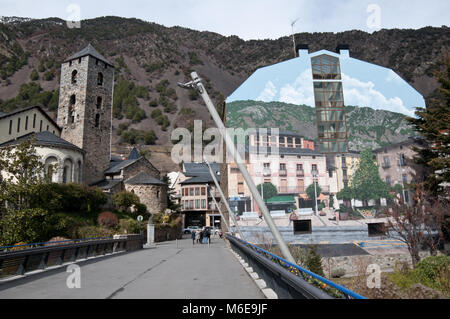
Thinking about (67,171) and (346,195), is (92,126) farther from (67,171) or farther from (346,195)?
(346,195)

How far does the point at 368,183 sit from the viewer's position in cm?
3338

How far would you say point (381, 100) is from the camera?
37.5m

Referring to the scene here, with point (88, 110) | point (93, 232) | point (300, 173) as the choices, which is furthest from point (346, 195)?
point (88, 110)

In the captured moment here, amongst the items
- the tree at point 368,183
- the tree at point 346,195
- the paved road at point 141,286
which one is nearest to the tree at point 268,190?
the tree at point 346,195

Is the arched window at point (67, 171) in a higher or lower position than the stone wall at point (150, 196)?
higher

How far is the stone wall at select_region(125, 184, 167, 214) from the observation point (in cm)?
4822

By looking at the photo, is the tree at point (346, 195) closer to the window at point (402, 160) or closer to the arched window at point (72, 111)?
the window at point (402, 160)

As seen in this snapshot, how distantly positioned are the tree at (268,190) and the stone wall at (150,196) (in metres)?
21.7

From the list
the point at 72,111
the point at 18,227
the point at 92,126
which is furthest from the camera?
the point at 72,111

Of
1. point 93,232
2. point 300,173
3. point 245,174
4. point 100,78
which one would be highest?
point 100,78

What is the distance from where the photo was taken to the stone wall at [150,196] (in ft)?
158

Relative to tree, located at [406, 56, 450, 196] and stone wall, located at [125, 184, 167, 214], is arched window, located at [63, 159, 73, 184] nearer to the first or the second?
stone wall, located at [125, 184, 167, 214]

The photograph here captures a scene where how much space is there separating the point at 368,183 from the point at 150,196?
30.8 metres
